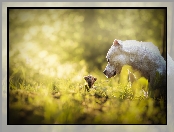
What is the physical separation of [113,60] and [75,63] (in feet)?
1.54

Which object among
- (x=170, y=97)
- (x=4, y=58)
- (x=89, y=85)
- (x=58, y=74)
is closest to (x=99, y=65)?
(x=89, y=85)

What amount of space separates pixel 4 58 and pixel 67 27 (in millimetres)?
864

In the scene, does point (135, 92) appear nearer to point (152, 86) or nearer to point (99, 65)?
point (152, 86)

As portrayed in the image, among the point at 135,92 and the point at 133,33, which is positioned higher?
the point at 133,33

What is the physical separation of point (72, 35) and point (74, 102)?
32.5 inches

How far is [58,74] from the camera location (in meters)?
3.34

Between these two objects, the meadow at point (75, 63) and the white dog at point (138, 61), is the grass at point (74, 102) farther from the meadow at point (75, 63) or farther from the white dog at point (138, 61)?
the white dog at point (138, 61)

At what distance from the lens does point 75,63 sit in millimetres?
3342

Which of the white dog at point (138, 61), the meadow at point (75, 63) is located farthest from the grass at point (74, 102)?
the white dog at point (138, 61)

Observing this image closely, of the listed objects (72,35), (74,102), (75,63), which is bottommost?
(74,102)

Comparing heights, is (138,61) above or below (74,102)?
above

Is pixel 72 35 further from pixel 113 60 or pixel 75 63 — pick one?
pixel 113 60

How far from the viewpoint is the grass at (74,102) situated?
328 centimetres

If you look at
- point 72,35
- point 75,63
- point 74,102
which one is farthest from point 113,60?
point 74,102
